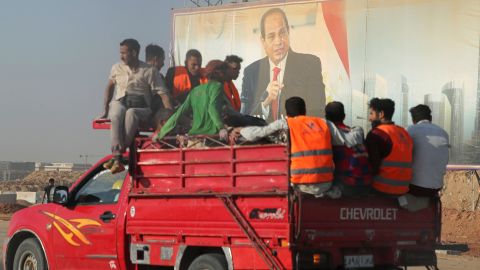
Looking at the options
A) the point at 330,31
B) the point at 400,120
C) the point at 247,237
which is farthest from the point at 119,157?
the point at 330,31

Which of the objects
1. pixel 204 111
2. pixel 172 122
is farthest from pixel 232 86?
pixel 172 122

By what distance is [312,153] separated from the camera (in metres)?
7.10

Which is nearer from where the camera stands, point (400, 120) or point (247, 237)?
point (247, 237)

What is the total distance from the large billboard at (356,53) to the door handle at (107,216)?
11.9 metres

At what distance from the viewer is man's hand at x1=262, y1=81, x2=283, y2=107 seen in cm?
2236

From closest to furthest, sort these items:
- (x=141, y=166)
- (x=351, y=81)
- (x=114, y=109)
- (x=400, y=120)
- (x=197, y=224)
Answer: (x=197, y=224), (x=141, y=166), (x=114, y=109), (x=400, y=120), (x=351, y=81)

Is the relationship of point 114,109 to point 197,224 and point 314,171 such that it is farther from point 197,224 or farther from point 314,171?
point 314,171

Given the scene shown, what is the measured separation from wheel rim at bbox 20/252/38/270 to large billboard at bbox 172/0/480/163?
11.2m

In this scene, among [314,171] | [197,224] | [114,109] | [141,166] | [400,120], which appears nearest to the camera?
[314,171]

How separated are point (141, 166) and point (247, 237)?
1896 millimetres

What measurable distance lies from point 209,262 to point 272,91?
49.4 feet

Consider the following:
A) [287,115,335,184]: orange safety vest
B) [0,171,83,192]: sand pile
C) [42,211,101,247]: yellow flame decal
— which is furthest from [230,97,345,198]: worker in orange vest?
[0,171,83,192]: sand pile

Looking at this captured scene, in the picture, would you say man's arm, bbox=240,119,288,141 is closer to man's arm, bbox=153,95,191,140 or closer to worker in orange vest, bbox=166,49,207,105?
man's arm, bbox=153,95,191,140

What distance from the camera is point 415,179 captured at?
8.00 m
